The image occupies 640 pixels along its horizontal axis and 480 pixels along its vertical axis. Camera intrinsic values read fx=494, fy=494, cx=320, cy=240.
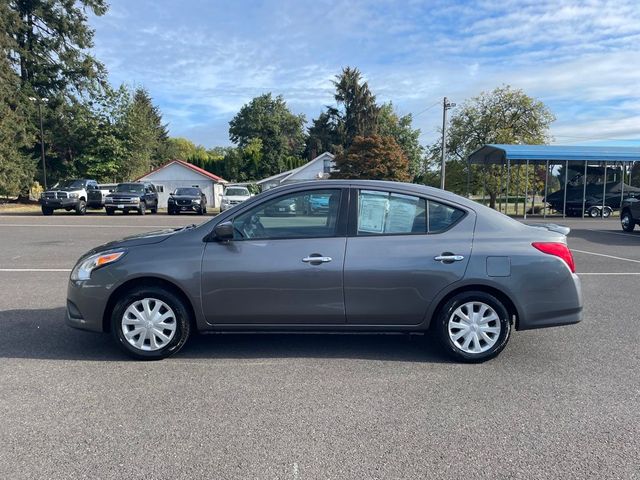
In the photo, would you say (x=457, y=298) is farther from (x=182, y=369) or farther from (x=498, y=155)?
(x=498, y=155)

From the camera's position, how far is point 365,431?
3338 millimetres

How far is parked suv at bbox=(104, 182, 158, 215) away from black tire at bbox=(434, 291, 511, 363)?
24333 millimetres

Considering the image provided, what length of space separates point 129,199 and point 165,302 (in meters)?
23.4

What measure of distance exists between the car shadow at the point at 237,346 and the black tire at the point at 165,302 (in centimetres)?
19

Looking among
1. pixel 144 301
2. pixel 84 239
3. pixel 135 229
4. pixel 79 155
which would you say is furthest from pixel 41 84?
pixel 144 301

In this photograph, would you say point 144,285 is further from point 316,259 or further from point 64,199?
point 64,199

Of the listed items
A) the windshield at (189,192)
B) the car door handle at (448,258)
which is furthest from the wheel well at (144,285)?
the windshield at (189,192)

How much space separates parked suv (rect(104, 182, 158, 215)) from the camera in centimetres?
2594

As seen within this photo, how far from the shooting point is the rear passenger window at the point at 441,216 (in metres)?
4.58

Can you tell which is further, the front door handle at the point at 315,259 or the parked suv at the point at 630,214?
the parked suv at the point at 630,214

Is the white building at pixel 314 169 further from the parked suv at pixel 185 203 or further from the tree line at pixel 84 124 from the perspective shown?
the parked suv at pixel 185 203

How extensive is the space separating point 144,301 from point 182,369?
0.71 meters

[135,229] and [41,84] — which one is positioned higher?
[41,84]

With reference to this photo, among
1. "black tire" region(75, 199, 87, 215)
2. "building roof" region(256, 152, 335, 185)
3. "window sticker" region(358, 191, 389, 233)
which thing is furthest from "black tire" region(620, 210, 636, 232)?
"building roof" region(256, 152, 335, 185)
